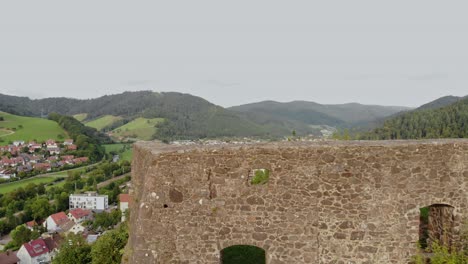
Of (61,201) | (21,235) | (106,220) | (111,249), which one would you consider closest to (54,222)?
(21,235)

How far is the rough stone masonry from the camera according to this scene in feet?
27.2

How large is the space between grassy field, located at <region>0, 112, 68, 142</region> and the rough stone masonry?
623 ft

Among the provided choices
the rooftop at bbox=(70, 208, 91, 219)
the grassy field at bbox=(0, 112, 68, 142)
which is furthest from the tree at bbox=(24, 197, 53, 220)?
the grassy field at bbox=(0, 112, 68, 142)

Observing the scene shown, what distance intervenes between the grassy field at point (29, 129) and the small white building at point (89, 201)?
73.1m

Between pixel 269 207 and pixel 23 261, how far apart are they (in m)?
85.1

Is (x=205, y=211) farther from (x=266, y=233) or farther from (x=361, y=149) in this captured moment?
Answer: (x=361, y=149)

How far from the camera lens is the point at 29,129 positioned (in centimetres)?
18188

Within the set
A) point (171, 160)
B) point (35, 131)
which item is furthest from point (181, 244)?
point (35, 131)

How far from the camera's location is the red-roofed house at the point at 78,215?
338 ft

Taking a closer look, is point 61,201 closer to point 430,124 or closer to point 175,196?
point 430,124

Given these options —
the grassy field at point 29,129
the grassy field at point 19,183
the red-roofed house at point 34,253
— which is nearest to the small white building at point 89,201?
the grassy field at point 19,183

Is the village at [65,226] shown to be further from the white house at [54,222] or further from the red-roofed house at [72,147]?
the red-roofed house at [72,147]

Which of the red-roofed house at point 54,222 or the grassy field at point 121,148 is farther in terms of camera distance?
the grassy field at point 121,148

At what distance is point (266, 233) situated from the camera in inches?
331
